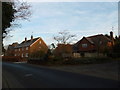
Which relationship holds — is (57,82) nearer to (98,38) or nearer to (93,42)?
(98,38)

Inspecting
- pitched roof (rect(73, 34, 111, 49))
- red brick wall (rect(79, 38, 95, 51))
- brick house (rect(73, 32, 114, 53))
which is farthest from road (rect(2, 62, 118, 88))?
red brick wall (rect(79, 38, 95, 51))

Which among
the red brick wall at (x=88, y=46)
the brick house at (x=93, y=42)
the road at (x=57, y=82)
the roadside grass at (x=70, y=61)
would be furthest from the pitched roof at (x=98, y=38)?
the road at (x=57, y=82)

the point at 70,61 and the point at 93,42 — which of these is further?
the point at 93,42

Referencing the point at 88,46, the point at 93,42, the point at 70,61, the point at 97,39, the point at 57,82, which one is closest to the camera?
the point at 57,82

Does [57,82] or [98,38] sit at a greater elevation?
[98,38]

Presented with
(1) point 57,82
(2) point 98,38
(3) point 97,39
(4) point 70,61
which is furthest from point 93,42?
(1) point 57,82

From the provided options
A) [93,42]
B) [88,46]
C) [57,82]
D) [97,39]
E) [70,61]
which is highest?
[97,39]

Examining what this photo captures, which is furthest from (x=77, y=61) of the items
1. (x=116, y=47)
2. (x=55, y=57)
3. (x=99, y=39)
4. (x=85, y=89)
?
(x=99, y=39)

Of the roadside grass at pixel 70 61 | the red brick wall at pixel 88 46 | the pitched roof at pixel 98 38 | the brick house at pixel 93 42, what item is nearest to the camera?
the roadside grass at pixel 70 61

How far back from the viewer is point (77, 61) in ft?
109

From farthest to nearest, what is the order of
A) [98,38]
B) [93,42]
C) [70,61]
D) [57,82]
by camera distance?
[93,42]
[98,38]
[70,61]
[57,82]

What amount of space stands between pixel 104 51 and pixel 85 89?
125 feet

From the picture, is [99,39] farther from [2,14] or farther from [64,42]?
[2,14]

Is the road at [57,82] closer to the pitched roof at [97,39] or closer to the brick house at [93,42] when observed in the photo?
the brick house at [93,42]
